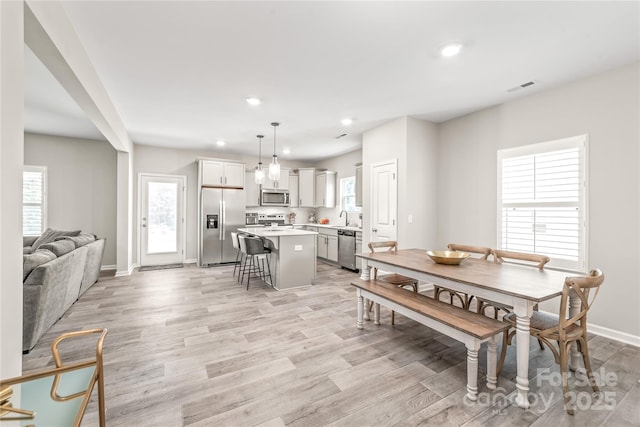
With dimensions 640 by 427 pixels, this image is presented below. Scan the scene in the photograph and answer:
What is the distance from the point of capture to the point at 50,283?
2.70 meters

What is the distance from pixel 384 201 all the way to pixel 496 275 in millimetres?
2517

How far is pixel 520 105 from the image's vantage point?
348cm

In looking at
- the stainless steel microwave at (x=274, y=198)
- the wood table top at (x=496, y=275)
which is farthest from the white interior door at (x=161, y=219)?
the wood table top at (x=496, y=275)

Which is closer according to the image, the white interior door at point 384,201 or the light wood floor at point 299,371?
the light wood floor at point 299,371

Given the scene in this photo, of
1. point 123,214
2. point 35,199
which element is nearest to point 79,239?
point 123,214

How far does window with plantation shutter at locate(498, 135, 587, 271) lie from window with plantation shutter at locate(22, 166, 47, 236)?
800 cm

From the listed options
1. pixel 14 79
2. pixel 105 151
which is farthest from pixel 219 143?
pixel 14 79

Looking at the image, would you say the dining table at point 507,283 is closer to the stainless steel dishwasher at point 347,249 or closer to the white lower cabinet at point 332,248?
the stainless steel dishwasher at point 347,249

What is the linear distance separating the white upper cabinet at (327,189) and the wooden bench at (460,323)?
4450mm

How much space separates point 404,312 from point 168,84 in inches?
139

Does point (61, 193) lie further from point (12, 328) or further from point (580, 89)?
point (580, 89)

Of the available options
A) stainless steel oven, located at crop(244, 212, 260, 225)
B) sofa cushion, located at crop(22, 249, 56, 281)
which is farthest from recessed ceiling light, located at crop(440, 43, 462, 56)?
stainless steel oven, located at crop(244, 212, 260, 225)

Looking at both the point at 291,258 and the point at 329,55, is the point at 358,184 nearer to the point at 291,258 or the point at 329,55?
the point at 291,258

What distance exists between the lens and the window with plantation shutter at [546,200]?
299 cm
